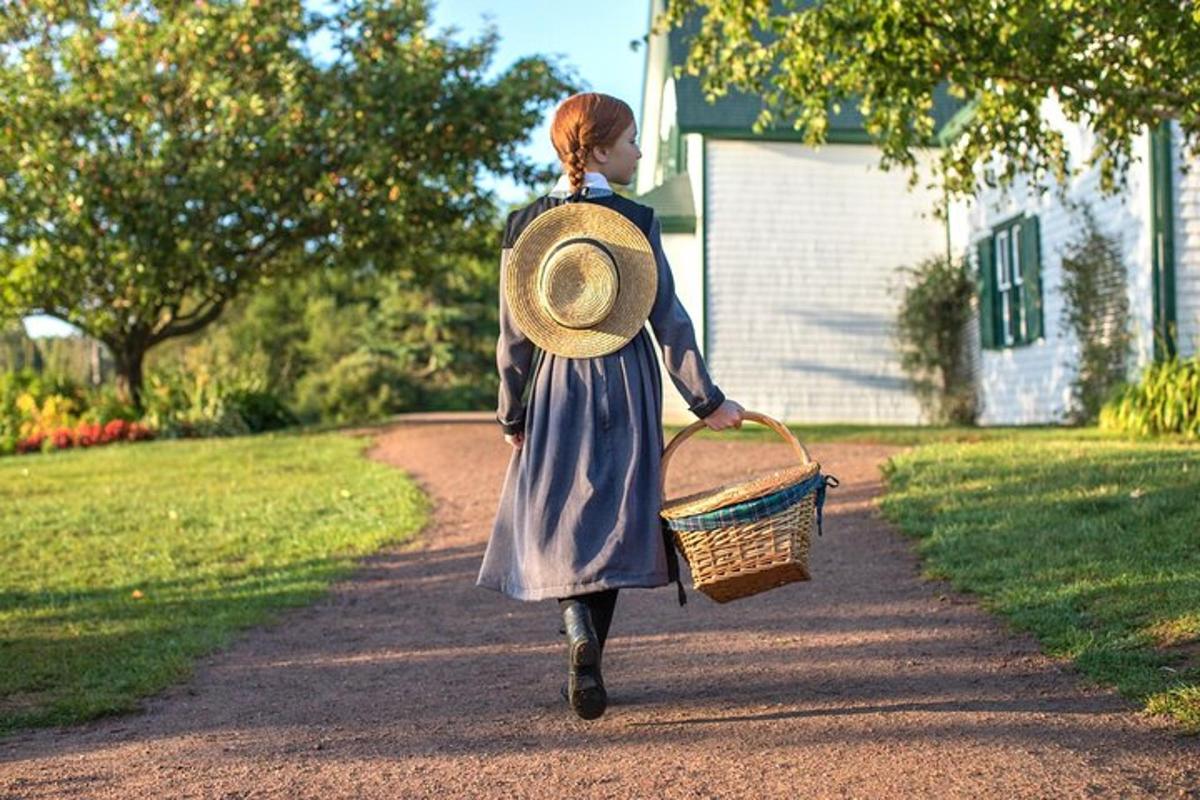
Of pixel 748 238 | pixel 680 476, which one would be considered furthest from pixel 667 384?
pixel 680 476

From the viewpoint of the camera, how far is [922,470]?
10430mm

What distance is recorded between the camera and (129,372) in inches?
869

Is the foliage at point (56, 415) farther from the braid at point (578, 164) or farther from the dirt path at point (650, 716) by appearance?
the braid at point (578, 164)

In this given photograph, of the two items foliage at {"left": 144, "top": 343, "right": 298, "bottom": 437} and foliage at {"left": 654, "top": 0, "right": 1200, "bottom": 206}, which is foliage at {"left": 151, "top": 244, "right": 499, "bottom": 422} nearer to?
foliage at {"left": 144, "top": 343, "right": 298, "bottom": 437}

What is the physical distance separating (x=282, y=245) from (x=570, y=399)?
16.9 m

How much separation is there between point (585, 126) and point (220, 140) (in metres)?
14.9

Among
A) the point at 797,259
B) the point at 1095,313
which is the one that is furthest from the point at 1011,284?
the point at 797,259

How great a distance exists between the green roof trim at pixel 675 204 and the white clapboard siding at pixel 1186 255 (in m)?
7.36

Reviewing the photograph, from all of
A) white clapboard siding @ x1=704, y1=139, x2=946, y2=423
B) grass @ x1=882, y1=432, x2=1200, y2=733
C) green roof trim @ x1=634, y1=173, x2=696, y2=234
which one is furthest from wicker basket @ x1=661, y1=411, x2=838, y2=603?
green roof trim @ x1=634, y1=173, x2=696, y2=234

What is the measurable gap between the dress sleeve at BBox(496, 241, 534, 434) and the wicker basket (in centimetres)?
48

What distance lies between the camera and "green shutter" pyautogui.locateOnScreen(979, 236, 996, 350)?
61.5 ft

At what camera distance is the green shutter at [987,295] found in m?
18.7

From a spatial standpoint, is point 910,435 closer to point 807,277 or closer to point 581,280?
point 807,277

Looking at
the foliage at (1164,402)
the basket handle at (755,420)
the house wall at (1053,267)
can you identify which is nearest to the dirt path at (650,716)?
the basket handle at (755,420)
